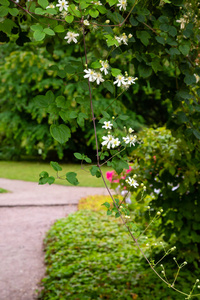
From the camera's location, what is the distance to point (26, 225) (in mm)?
5188

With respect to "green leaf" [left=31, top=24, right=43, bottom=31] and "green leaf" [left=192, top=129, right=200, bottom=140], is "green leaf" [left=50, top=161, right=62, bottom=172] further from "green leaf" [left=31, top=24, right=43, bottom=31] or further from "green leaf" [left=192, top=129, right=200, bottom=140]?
"green leaf" [left=192, top=129, right=200, bottom=140]

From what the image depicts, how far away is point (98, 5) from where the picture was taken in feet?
4.46

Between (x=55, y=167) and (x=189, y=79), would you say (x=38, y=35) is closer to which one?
(x=55, y=167)

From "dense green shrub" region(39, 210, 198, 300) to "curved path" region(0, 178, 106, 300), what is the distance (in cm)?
16

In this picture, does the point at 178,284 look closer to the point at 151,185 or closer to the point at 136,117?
the point at 151,185

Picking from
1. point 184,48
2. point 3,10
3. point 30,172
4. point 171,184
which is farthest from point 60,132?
point 30,172

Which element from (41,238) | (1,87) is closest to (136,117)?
(1,87)

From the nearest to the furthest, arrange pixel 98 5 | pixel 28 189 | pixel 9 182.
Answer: pixel 98 5, pixel 28 189, pixel 9 182

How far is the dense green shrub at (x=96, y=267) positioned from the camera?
3.01m

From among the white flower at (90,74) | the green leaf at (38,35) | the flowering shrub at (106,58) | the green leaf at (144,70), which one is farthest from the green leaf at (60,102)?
the green leaf at (144,70)

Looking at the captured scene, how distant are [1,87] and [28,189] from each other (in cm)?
439

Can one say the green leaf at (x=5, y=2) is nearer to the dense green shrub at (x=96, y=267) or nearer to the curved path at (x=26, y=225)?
the dense green shrub at (x=96, y=267)

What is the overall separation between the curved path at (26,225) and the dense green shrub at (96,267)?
164 millimetres

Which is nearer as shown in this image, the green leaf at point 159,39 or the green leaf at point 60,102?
the green leaf at point 60,102
